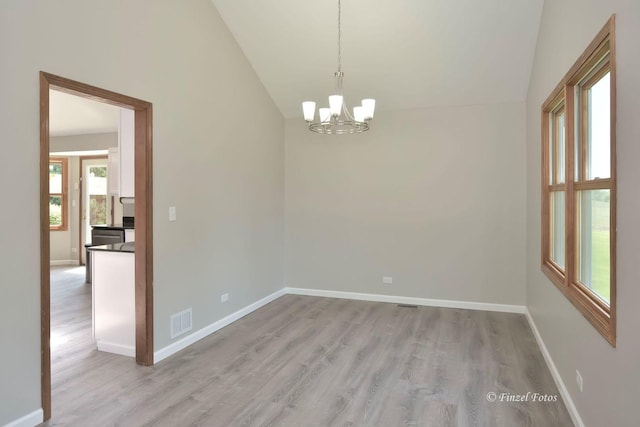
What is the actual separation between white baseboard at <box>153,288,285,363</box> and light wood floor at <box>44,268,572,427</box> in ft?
0.24

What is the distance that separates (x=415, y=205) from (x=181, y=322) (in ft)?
10.4

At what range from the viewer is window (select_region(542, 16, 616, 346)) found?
2.00 metres

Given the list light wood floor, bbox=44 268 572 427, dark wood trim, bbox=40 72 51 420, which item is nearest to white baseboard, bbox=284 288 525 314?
light wood floor, bbox=44 268 572 427

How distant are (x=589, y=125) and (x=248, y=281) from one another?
12.5ft

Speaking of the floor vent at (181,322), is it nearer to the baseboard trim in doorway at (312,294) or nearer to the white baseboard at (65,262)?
the baseboard trim in doorway at (312,294)

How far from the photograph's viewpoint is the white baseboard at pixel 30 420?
242 centimetres

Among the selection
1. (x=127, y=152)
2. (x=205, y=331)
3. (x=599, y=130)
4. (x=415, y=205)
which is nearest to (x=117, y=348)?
(x=205, y=331)

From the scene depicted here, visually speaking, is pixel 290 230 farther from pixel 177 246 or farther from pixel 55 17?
pixel 55 17

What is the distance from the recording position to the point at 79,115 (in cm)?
675

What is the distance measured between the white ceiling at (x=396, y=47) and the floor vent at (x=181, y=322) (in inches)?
119

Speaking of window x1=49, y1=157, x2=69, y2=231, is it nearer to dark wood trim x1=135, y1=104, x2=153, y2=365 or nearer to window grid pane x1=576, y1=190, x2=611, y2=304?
dark wood trim x1=135, y1=104, x2=153, y2=365

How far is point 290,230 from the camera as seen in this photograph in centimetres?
602

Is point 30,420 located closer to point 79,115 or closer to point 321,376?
point 321,376

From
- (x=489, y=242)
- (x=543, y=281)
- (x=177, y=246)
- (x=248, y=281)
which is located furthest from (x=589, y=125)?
(x=248, y=281)
